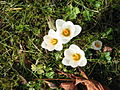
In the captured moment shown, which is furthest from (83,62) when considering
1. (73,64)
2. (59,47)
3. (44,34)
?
(44,34)

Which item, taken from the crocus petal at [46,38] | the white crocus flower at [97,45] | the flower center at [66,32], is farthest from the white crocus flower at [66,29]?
the white crocus flower at [97,45]

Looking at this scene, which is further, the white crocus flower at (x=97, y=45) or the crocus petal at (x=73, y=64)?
the white crocus flower at (x=97, y=45)

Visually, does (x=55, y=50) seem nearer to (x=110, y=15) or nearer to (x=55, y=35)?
(x=55, y=35)

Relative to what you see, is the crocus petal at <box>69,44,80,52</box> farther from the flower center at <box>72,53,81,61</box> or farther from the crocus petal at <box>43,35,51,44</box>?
the crocus petal at <box>43,35,51,44</box>

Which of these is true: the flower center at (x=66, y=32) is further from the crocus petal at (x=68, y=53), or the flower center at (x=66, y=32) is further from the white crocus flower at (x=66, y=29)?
the crocus petal at (x=68, y=53)

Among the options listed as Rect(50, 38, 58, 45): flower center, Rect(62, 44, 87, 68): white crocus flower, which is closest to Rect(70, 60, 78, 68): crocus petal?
Rect(62, 44, 87, 68): white crocus flower

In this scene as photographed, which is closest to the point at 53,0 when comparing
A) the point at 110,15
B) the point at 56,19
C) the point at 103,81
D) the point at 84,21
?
the point at 56,19

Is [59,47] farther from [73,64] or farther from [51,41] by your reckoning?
[73,64]

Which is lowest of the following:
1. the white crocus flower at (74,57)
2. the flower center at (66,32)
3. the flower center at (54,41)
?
the white crocus flower at (74,57)
